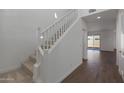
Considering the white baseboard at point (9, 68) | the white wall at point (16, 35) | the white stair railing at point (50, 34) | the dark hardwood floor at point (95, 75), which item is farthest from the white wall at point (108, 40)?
the white baseboard at point (9, 68)

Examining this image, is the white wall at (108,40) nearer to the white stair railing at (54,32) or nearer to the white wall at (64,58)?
the white wall at (64,58)

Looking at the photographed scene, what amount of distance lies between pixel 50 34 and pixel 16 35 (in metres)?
1.11

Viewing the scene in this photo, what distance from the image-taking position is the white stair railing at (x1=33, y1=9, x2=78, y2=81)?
2.42 metres

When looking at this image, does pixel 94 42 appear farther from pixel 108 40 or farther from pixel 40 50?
pixel 40 50

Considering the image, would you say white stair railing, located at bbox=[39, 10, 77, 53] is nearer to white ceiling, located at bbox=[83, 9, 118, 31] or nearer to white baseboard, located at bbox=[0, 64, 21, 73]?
white ceiling, located at bbox=[83, 9, 118, 31]

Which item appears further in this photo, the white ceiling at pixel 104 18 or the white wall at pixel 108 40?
the white wall at pixel 108 40

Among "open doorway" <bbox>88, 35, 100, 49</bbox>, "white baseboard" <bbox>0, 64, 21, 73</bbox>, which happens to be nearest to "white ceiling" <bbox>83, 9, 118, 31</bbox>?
"white baseboard" <bbox>0, 64, 21, 73</bbox>

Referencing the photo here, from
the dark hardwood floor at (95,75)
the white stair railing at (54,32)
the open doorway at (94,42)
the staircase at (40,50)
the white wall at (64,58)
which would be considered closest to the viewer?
the staircase at (40,50)

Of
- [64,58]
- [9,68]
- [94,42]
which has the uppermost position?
[94,42]

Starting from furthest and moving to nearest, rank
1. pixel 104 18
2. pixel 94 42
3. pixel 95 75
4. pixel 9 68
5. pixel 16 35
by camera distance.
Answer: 1. pixel 94 42
2. pixel 104 18
3. pixel 95 75
4. pixel 16 35
5. pixel 9 68

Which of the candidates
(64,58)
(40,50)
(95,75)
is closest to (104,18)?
(95,75)

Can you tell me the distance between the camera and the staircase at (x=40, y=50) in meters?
2.41

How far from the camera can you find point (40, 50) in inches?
97.7
